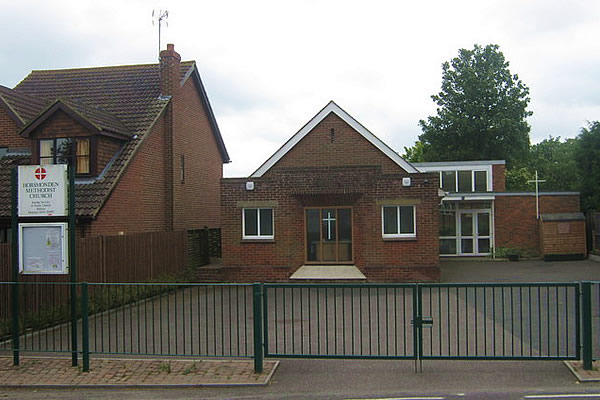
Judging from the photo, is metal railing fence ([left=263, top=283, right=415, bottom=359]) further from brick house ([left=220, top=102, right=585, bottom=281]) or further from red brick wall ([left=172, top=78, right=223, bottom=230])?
red brick wall ([left=172, top=78, right=223, bottom=230])

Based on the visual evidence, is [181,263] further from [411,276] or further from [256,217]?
[411,276]

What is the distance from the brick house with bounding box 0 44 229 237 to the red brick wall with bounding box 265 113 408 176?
3773 millimetres

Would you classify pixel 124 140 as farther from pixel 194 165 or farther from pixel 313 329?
pixel 313 329

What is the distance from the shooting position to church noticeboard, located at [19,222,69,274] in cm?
931

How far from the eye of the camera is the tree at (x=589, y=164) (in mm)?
28141

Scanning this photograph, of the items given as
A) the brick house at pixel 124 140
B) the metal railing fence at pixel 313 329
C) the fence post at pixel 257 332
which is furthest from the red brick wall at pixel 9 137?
the fence post at pixel 257 332

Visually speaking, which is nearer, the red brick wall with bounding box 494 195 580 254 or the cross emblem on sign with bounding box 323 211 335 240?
the cross emblem on sign with bounding box 323 211 335 240

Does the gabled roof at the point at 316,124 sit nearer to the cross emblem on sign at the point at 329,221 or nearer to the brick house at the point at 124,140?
the cross emblem on sign at the point at 329,221

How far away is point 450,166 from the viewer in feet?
100

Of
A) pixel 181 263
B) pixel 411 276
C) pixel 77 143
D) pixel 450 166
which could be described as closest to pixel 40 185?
pixel 77 143

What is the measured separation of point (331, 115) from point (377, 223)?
4.73m

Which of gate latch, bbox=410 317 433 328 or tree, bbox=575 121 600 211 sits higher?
tree, bbox=575 121 600 211

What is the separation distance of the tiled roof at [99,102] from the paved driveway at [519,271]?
1131cm

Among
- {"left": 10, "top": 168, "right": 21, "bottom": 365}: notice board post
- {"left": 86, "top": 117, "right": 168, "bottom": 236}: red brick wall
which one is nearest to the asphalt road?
{"left": 10, "top": 168, "right": 21, "bottom": 365}: notice board post
